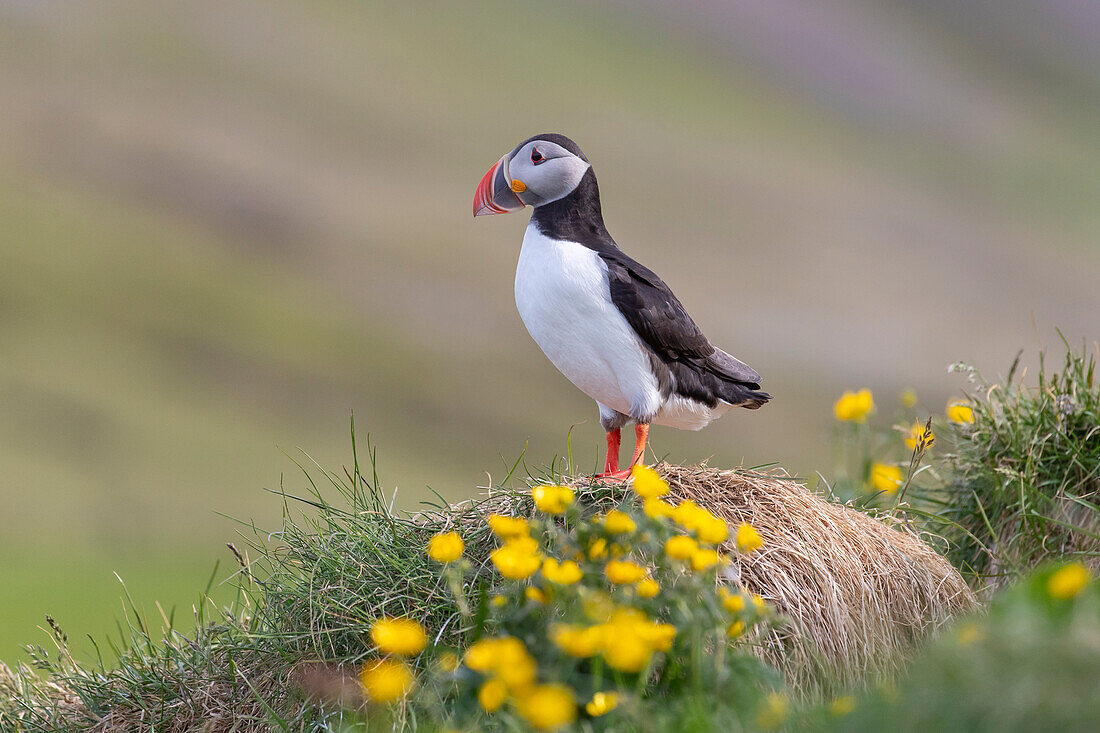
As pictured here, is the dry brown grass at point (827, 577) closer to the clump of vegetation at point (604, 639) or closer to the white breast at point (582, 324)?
the clump of vegetation at point (604, 639)

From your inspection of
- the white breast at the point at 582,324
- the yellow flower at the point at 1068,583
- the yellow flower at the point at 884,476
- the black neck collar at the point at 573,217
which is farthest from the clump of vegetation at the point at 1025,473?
the yellow flower at the point at 1068,583

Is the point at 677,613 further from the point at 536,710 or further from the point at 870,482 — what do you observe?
the point at 870,482

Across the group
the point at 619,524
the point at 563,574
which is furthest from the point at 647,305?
the point at 563,574

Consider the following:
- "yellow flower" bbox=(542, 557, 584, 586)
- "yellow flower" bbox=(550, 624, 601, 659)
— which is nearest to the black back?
"yellow flower" bbox=(542, 557, 584, 586)

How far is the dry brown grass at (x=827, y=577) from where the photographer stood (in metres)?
3.28

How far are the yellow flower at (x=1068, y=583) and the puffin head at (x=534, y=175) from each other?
2702 millimetres

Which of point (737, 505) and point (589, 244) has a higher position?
point (589, 244)

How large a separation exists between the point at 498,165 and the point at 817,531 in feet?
6.83

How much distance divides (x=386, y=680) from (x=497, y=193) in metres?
2.47

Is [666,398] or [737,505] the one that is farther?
[666,398]

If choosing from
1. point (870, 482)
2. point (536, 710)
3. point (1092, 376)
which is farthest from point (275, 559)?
point (1092, 376)

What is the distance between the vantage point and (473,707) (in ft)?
8.80

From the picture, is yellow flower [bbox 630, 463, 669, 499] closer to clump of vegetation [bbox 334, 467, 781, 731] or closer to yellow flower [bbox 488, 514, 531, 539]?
clump of vegetation [bbox 334, 467, 781, 731]

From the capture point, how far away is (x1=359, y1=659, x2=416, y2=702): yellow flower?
7.63ft
